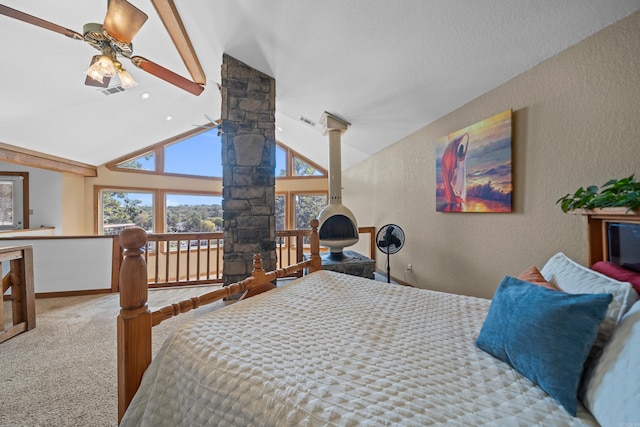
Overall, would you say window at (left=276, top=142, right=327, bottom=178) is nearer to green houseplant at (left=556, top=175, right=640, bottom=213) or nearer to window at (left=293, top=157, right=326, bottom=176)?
window at (left=293, top=157, right=326, bottom=176)

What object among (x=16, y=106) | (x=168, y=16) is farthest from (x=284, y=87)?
(x=16, y=106)

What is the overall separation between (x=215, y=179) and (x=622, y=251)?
7.00m

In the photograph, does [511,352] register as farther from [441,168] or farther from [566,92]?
[441,168]

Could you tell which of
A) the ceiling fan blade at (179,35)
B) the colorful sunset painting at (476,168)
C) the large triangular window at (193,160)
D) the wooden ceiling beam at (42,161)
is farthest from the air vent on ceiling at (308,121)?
the wooden ceiling beam at (42,161)

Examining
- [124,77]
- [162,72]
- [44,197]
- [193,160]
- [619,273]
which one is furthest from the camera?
[193,160]

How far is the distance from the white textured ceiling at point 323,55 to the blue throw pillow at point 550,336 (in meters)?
1.72

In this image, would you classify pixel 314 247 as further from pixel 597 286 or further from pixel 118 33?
pixel 118 33

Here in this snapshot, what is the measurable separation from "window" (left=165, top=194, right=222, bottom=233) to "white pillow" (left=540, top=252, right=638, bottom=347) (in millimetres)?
6597

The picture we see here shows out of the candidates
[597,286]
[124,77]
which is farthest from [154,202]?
[597,286]

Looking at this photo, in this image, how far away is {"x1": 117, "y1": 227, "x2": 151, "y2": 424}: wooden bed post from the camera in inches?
37.1

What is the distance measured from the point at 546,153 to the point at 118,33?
356cm

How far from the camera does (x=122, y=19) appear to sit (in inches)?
80.4

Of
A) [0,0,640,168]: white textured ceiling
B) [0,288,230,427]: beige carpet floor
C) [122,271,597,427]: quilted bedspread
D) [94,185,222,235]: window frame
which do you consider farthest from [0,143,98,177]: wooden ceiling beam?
[122,271,597,427]: quilted bedspread

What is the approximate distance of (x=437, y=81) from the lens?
7.65 feet
